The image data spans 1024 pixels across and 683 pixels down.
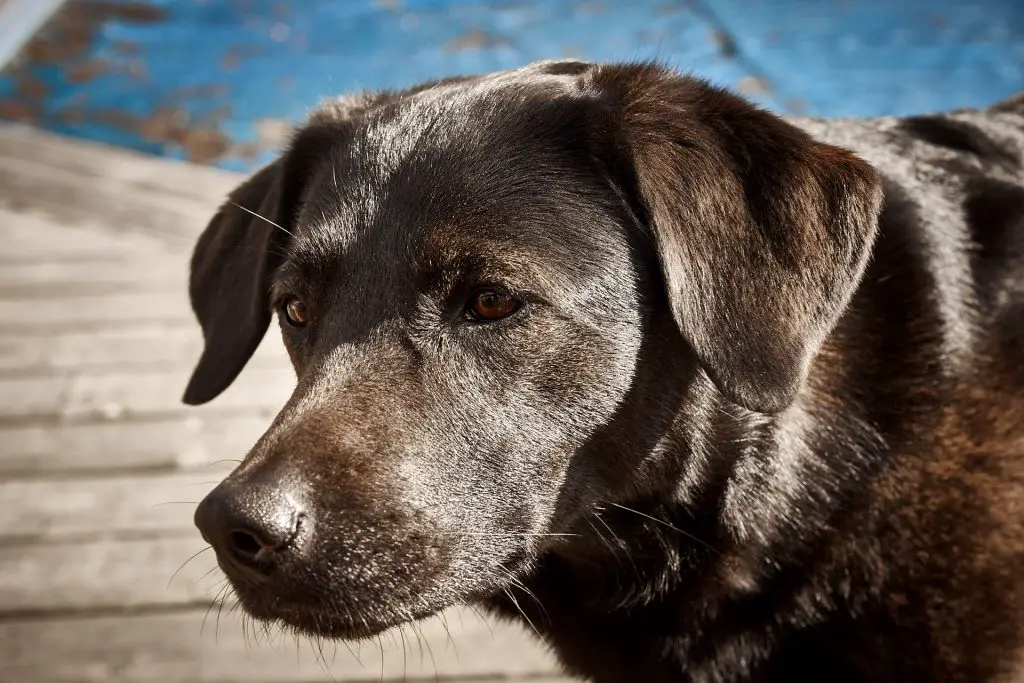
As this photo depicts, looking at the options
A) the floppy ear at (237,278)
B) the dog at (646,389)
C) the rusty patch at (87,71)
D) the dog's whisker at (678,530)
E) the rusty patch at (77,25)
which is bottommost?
the rusty patch at (87,71)

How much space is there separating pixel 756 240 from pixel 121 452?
2.28 meters

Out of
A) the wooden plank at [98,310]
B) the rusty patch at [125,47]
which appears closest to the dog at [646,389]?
the wooden plank at [98,310]

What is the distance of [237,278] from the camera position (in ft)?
7.12

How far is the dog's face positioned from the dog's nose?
0.01 metres

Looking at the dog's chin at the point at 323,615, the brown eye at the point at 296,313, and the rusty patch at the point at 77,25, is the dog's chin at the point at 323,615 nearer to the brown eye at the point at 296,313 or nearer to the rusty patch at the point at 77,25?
the brown eye at the point at 296,313

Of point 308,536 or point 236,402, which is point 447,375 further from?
point 236,402

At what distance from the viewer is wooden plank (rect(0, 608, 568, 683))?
2441mm

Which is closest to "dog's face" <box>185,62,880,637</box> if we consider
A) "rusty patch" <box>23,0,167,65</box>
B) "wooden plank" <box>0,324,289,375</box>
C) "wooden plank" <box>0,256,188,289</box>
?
"wooden plank" <box>0,324,289,375</box>

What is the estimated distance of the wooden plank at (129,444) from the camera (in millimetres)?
3213

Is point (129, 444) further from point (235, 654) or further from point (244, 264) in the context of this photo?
point (244, 264)

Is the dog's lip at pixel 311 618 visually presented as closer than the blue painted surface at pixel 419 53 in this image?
Yes

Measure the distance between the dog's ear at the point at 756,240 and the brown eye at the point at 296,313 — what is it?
1.97ft

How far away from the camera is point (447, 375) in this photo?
1.64m

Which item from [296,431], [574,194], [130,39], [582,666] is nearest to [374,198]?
[574,194]
